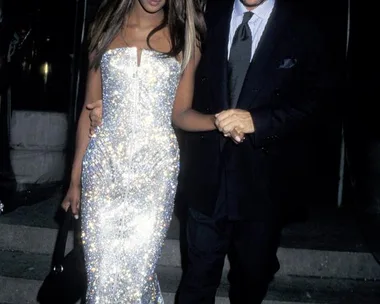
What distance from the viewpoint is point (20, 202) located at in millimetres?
5215

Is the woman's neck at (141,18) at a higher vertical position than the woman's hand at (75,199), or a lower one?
higher

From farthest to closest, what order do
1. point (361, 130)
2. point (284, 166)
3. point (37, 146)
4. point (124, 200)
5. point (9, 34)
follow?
point (37, 146) < point (361, 130) < point (9, 34) < point (284, 166) < point (124, 200)

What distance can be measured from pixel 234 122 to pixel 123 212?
71 centimetres

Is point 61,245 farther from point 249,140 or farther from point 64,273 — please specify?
point 249,140

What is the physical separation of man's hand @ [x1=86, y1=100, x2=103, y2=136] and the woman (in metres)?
0.04

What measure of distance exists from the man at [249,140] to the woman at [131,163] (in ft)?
0.65

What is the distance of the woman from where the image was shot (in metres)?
2.60

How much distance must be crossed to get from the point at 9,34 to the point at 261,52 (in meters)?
3.02

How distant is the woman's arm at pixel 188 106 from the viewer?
2744 millimetres

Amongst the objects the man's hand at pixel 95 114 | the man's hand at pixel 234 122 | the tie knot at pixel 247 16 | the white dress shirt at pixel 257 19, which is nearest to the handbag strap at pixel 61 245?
the man's hand at pixel 95 114

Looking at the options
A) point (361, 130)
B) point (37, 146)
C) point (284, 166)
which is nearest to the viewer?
point (284, 166)

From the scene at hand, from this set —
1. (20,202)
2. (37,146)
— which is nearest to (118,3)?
(20,202)

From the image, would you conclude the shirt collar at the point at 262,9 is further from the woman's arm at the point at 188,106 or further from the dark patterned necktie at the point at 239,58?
the woman's arm at the point at 188,106

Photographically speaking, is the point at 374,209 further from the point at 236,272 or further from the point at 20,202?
the point at 20,202
